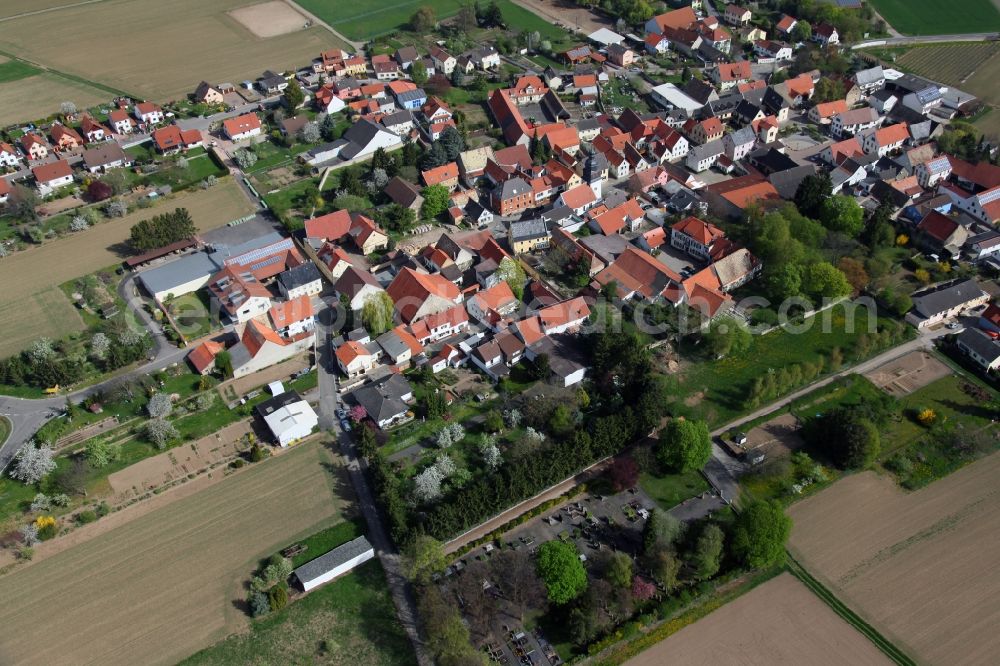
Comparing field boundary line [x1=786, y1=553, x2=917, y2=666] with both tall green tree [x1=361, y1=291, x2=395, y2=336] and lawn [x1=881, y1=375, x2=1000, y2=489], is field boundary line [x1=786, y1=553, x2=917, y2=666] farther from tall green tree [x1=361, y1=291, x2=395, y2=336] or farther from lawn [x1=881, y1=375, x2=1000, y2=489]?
tall green tree [x1=361, y1=291, x2=395, y2=336]

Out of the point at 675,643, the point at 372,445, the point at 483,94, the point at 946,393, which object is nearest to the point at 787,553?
the point at 675,643

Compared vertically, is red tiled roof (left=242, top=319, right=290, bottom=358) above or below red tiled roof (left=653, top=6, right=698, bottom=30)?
below

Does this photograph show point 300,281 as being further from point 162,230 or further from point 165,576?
point 165,576

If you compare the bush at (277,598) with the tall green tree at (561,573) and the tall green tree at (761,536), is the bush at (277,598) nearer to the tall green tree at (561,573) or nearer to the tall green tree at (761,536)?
the tall green tree at (561,573)

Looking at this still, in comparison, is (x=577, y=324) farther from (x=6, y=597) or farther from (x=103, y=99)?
(x=103, y=99)

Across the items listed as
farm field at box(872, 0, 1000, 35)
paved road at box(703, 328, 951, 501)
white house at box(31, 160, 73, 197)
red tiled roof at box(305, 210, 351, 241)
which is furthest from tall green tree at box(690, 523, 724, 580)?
farm field at box(872, 0, 1000, 35)

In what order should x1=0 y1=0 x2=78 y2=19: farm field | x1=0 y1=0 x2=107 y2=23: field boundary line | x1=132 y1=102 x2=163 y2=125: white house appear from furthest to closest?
x1=0 y1=0 x2=78 y2=19: farm field → x1=0 y1=0 x2=107 y2=23: field boundary line → x1=132 y1=102 x2=163 y2=125: white house
